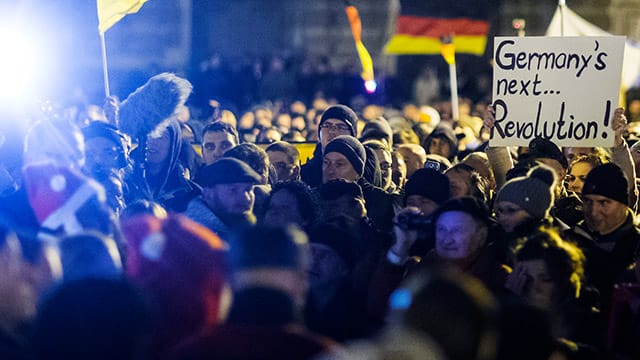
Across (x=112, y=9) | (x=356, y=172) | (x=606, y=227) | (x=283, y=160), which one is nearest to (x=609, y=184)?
(x=606, y=227)

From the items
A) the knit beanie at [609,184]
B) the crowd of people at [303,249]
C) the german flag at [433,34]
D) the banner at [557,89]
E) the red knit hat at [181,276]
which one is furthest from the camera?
the german flag at [433,34]

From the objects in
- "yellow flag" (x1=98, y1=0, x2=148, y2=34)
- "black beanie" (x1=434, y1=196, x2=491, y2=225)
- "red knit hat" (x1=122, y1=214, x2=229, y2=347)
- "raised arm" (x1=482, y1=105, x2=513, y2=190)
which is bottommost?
"raised arm" (x1=482, y1=105, x2=513, y2=190)

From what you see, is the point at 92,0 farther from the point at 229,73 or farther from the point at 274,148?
the point at 274,148

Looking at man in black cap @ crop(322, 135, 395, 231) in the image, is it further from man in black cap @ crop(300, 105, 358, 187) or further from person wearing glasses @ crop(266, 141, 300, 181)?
man in black cap @ crop(300, 105, 358, 187)

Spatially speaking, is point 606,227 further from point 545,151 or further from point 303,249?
point 303,249

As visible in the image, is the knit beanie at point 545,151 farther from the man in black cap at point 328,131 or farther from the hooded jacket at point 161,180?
the hooded jacket at point 161,180

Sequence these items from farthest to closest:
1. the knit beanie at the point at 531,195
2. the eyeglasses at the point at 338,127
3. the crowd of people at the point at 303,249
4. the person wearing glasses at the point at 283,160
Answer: the eyeglasses at the point at 338,127, the person wearing glasses at the point at 283,160, the knit beanie at the point at 531,195, the crowd of people at the point at 303,249

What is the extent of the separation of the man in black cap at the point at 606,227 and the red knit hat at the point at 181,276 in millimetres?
2605

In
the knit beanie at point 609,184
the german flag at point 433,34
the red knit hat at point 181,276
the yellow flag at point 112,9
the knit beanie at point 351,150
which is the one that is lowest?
the german flag at point 433,34

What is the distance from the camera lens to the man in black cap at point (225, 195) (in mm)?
6715

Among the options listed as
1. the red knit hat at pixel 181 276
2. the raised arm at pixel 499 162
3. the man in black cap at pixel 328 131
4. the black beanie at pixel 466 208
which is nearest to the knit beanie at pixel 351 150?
the man in black cap at pixel 328 131

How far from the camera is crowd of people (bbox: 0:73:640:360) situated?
3.61 meters

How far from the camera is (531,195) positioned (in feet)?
21.5

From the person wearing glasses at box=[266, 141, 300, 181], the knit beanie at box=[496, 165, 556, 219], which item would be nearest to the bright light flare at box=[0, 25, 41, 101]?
the person wearing glasses at box=[266, 141, 300, 181]
